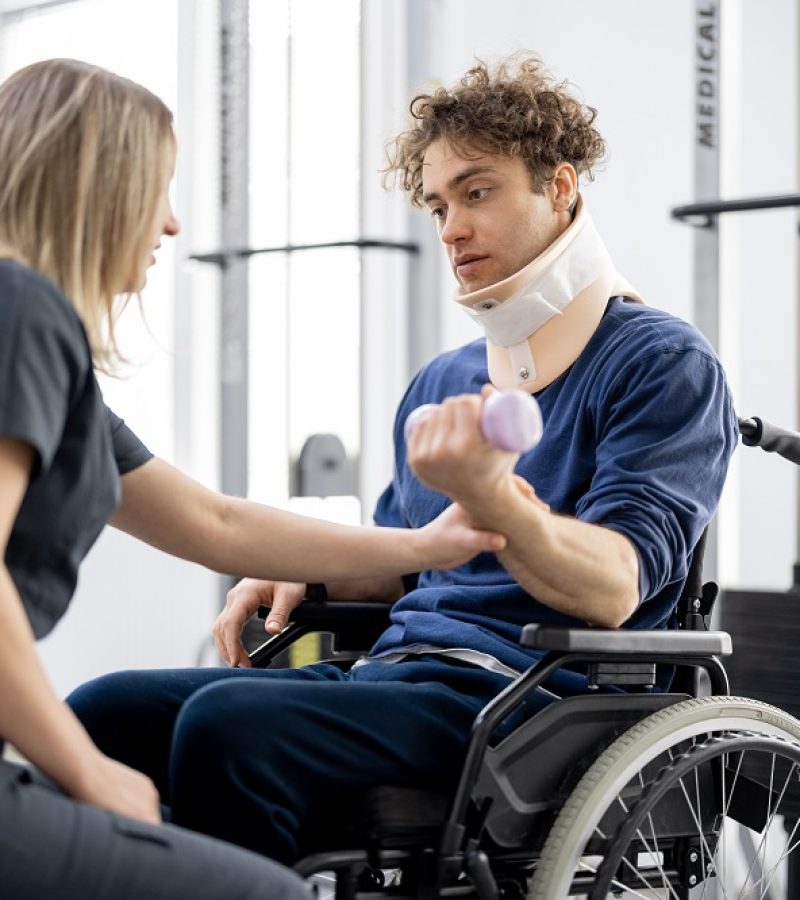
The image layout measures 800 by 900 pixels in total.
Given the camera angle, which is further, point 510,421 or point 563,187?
point 563,187

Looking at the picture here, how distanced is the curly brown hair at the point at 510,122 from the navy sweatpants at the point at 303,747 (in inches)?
26.9

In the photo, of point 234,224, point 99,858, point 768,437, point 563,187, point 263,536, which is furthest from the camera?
point 234,224

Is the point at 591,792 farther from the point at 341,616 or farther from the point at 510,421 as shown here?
the point at 341,616

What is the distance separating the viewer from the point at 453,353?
1.94 meters

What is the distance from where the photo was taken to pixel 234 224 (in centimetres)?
369

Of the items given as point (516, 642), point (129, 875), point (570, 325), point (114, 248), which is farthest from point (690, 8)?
point (129, 875)

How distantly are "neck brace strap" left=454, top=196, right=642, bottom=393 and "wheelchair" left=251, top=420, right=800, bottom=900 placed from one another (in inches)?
12.2

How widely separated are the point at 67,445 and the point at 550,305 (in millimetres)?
722

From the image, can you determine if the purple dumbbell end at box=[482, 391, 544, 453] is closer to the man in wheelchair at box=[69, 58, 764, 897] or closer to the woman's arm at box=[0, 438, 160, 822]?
the man in wheelchair at box=[69, 58, 764, 897]

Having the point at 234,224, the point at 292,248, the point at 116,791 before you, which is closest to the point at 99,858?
the point at 116,791

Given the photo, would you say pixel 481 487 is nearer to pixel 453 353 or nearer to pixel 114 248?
pixel 114 248

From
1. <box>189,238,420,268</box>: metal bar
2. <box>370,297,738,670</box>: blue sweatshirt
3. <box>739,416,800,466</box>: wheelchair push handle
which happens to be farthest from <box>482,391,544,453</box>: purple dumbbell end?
<box>189,238,420,268</box>: metal bar

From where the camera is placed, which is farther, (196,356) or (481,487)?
(196,356)

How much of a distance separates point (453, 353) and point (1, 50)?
3258 mm
